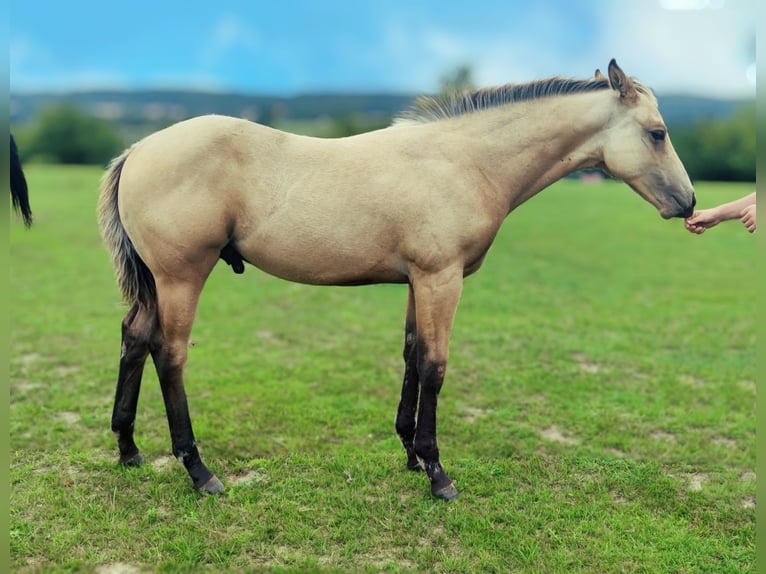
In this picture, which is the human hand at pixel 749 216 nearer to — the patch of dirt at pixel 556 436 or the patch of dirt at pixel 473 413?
the patch of dirt at pixel 556 436

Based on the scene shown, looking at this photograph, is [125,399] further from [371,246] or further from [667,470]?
[667,470]

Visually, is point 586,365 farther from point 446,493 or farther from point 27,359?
point 27,359

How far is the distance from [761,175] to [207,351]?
18.5 feet

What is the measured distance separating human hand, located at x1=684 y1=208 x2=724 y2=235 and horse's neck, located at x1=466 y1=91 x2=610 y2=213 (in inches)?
26.7

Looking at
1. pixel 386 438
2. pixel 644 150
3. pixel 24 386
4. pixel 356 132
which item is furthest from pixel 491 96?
pixel 356 132

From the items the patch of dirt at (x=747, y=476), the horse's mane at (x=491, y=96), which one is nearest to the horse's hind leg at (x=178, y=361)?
the horse's mane at (x=491, y=96)

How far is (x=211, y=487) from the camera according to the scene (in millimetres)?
3668

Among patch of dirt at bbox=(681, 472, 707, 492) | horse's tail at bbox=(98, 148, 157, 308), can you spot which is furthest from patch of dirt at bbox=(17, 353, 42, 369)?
patch of dirt at bbox=(681, 472, 707, 492)

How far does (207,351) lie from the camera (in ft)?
21.5

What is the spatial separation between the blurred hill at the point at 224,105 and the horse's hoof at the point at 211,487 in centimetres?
4448

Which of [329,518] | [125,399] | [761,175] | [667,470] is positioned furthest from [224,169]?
[667,470]

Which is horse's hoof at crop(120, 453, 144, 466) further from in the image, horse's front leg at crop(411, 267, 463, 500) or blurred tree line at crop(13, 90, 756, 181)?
blurred tree line at crop(13, 90, 756, 181)

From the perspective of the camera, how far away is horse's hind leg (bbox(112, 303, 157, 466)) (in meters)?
3.81

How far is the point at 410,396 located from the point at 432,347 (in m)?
0.59
